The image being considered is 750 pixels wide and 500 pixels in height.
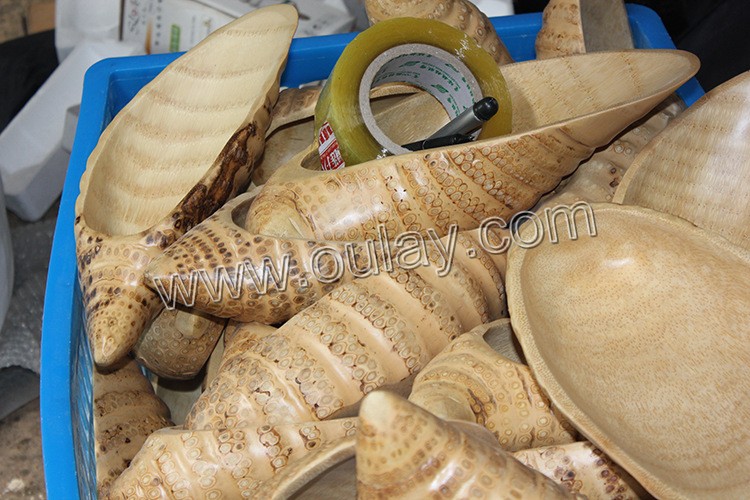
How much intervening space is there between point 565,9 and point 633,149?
12cm

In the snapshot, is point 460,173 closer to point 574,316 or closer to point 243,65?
point 574,316

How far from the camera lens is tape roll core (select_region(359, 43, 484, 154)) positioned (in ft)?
1.59

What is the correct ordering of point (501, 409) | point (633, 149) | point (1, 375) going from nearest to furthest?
point (501, 409)
point (633, 149)
point (1, 375)

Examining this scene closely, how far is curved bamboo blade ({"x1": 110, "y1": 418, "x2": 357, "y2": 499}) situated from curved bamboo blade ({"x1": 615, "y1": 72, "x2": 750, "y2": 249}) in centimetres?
25

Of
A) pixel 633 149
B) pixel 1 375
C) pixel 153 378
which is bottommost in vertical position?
pixel 1 375

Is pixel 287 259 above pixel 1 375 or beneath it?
above

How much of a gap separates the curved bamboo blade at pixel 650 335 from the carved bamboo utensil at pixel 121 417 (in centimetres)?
23

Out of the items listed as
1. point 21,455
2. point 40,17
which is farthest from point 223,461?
point 40,17

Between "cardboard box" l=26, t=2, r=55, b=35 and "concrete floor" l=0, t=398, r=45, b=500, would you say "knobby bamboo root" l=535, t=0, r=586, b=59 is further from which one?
"cardboard box" l=26, t=2, r=55, b=35

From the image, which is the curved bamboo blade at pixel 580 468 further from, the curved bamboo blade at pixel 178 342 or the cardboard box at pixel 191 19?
the cardboard box at pixel 191 19

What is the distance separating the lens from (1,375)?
0.79m

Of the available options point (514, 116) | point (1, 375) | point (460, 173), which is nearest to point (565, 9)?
point (514, 116)

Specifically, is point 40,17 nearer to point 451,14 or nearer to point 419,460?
point 451,14

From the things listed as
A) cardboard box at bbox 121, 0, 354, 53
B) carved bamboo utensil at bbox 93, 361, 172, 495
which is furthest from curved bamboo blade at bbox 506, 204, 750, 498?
cardboard box at bbox 121, 0, 354, 53
